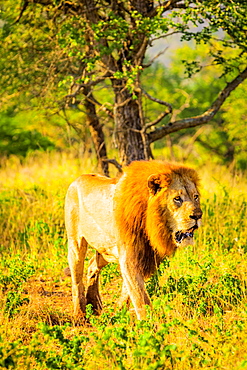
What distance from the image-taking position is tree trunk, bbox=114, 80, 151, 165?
999 cm

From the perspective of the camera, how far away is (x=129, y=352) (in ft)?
13.3

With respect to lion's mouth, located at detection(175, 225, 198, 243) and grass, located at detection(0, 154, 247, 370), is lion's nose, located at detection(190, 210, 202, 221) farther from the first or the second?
grass, located at detection(0, 154, 247, 370)

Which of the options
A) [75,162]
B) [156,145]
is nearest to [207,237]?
[75,162]

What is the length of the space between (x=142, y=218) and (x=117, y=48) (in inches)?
200

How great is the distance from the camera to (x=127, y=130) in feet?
32.8

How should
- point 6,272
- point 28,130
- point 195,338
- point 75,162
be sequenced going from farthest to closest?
point 28,130
point 75,162
point 6,272
point 195,338

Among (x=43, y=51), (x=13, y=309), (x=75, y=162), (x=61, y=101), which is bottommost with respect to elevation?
(x=13, y=309)

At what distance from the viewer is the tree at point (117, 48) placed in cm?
889

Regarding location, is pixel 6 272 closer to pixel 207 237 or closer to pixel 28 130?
pixel 207 237

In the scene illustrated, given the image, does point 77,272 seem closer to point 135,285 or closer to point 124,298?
point 124,298

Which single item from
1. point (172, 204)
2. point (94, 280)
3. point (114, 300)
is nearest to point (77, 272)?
point (94, 280)

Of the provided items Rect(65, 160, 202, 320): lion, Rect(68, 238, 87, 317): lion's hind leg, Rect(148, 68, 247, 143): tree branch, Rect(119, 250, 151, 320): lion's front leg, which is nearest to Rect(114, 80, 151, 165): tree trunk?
Rect(148, 68, 247, 143): tree branch

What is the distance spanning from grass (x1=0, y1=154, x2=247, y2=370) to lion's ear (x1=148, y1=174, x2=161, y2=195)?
926 mm

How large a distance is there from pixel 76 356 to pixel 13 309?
7.22ft
